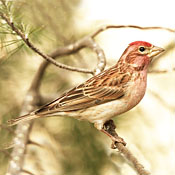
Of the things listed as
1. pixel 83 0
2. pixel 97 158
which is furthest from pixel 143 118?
pixel 83 0

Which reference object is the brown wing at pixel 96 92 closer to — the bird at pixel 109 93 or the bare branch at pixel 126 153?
the bird at pixel 109 93

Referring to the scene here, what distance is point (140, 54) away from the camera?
408 centimetres

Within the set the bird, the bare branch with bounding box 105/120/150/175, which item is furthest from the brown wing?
the bare branch with bounding box 105/120/150/175

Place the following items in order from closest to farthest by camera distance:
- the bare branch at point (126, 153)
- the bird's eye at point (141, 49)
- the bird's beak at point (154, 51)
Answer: the bare branch at point (126, 153) → the bird's beak at point (154, 51) → the bird's eye at point (141, 49)

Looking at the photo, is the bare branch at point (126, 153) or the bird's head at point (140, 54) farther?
the bird's head at point (140, 54)

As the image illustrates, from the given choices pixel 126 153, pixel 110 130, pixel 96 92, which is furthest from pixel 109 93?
pixel 126 153

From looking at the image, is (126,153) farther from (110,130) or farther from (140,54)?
(140,54)

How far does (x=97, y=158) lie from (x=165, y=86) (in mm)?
2002

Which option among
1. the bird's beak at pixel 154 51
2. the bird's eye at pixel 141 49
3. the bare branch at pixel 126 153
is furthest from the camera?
the bird's eye at pixel 141 49

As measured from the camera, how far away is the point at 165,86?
646 centimetres

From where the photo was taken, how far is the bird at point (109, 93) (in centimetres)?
398

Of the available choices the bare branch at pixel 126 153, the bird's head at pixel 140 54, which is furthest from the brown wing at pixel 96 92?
the bare branch at pixel 126 153

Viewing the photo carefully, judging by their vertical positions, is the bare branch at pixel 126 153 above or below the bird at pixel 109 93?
below

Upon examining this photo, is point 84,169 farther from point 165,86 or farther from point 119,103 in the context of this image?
point 165,86
